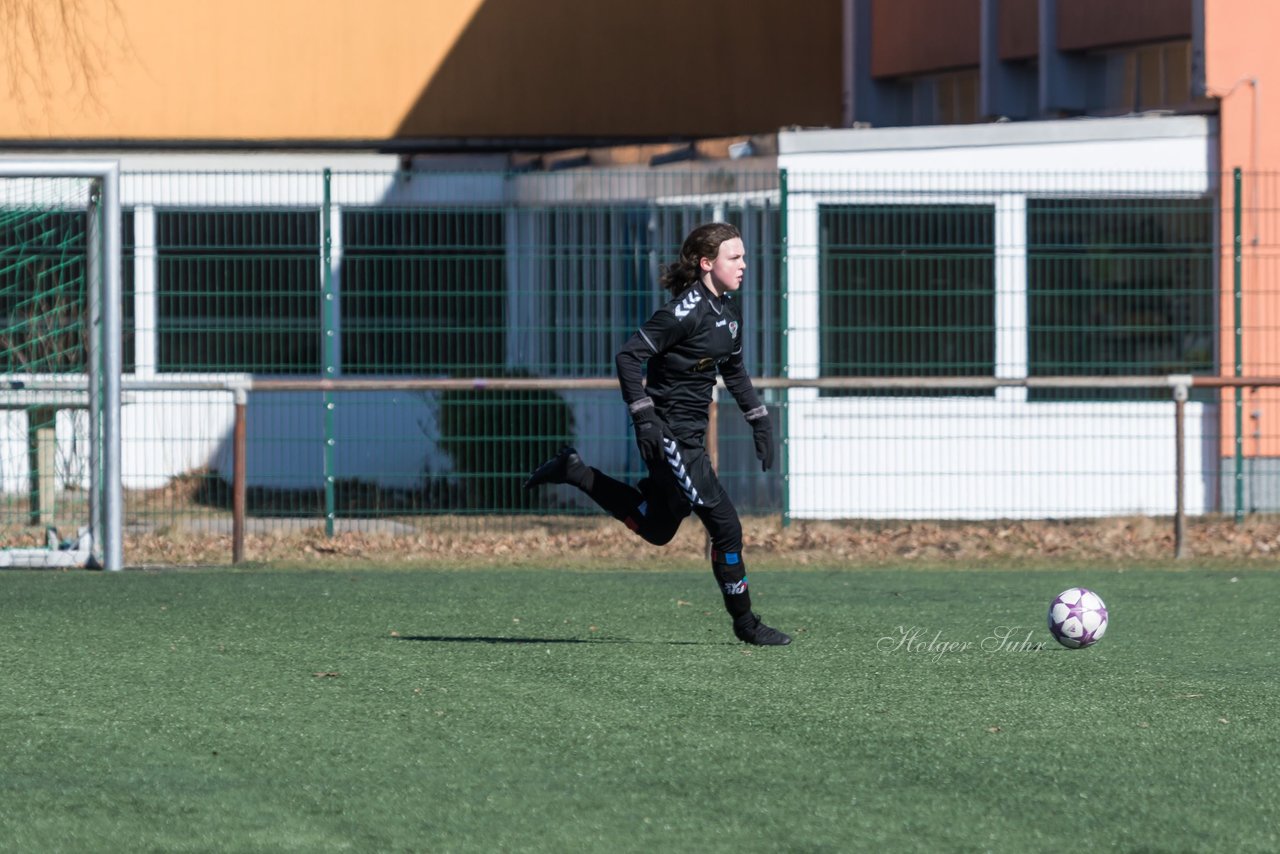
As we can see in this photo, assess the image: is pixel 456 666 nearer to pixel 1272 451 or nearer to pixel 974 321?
pixel 974 321

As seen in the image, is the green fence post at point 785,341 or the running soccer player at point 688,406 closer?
the running soccer player at point 688,406

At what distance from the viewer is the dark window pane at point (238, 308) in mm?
13547

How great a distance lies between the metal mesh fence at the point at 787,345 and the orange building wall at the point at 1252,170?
1.5 inches

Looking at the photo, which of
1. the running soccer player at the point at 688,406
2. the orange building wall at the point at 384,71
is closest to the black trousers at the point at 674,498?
the running soccer player at the point at 688,406

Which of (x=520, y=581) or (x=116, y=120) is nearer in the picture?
(x=520, y=581)

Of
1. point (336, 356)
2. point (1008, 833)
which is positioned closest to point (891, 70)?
point (336, 356)

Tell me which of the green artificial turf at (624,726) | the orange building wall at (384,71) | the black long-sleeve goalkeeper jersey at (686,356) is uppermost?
the orange building wall at (384,71)

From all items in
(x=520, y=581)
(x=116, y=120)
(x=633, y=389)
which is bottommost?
(x=520, y=581)

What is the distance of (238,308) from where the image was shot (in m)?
13.6

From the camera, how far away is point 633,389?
24.7 feet

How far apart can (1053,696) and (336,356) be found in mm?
7719

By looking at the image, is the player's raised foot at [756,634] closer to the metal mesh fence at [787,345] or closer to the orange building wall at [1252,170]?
the metal mesh fence at [787,345]

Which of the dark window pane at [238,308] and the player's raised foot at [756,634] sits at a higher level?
the dark window pane at [238,308]

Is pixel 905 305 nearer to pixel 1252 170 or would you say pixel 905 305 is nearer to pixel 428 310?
pixel 428 310
